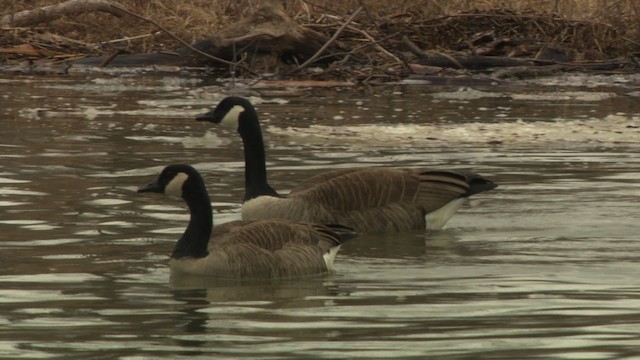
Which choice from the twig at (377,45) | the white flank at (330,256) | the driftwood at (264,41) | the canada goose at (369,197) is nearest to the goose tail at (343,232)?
the white flank at (330,256)

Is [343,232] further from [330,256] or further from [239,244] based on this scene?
[239,244]

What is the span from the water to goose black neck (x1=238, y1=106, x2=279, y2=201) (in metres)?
0.45

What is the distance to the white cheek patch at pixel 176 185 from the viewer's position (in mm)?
9516

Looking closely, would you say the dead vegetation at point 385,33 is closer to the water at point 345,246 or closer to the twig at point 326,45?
the twig at point 326,45

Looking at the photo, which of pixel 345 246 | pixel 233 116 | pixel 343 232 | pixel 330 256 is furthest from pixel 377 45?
pixel 330 256

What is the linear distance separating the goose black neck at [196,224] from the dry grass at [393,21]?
535 inches

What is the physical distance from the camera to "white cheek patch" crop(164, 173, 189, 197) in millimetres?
9516

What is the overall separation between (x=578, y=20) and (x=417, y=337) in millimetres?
17126

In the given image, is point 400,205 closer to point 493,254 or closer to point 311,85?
point 493,254

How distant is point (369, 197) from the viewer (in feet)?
37.9

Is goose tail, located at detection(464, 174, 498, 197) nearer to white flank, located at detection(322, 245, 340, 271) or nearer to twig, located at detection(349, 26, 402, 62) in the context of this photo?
white flank, located at detection(322, 245, 340, 271)

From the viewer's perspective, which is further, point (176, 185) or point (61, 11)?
point (61, 11)

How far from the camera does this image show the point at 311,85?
2206 centimetres

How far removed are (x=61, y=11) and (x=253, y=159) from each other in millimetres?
13123
